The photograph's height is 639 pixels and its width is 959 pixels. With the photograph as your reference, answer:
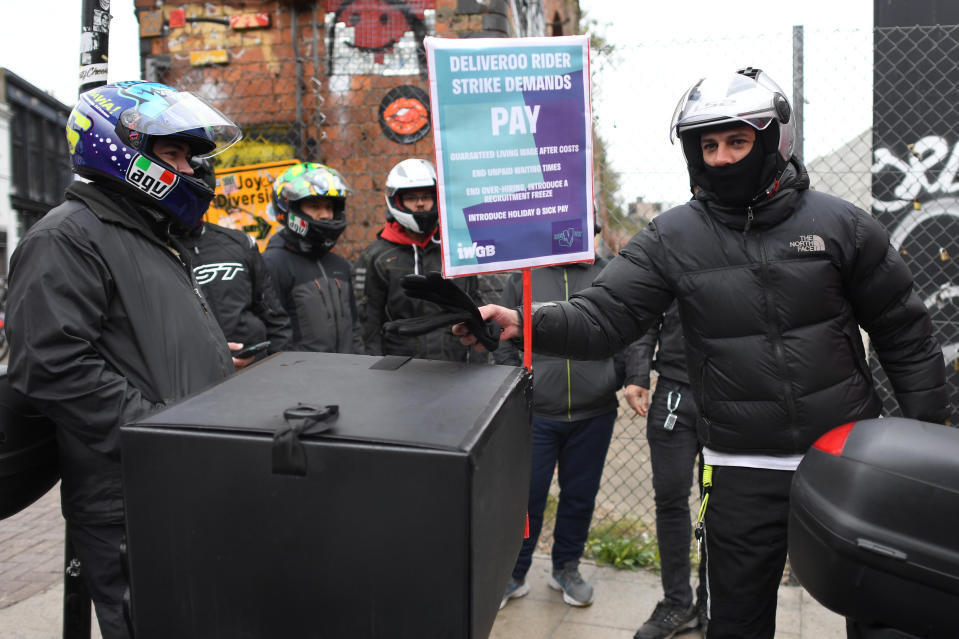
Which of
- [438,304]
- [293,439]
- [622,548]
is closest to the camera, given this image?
[293,439]

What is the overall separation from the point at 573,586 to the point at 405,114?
3.13 meters

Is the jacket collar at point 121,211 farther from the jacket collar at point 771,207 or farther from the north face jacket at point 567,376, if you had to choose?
the north face jacket at point 567,376

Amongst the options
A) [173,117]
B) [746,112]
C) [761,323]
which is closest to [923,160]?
[746,112]

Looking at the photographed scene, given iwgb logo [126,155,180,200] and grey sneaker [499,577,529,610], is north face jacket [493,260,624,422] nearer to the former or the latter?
grey sneaker [499,577,529,610]

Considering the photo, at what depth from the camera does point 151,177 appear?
2043 millimetres

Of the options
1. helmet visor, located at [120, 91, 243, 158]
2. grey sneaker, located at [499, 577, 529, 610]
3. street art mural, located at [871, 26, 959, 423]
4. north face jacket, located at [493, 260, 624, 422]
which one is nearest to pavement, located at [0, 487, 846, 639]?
grey sneaker, located at [499, 577, 529, 610]

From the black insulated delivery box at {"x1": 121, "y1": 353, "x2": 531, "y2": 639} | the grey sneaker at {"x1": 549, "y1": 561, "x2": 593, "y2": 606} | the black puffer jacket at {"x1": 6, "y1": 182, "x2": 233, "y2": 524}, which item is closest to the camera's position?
the black insulated delivery box at {"x1": 121, "y1": 353, "x2": 531, "y2": 639}

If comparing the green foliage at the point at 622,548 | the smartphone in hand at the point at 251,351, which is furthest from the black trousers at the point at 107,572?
the green foliage at the point at 622,548

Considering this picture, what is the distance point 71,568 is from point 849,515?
2.10 m

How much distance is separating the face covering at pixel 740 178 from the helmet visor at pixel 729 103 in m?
0.08

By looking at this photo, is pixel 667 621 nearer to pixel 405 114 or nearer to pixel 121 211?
pixel 121 211

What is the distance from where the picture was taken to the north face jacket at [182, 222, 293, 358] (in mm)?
3549

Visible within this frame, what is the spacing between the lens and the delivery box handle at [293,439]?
1.16 m

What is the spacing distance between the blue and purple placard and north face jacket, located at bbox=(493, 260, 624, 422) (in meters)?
1.37
